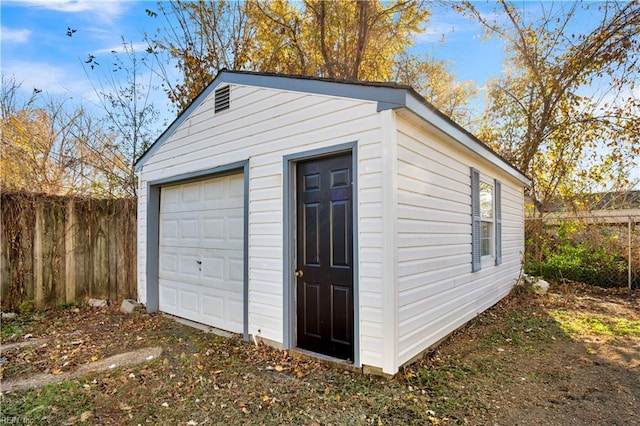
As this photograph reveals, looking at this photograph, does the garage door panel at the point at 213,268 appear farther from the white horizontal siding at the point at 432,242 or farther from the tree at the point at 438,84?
the tree at the point at 438,84

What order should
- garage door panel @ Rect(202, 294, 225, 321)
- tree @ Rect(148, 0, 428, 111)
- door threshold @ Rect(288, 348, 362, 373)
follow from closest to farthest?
door threshold @ Rect(288, 348, 362, 373), garage door panel @ Rect(202, 294, 225, 321), tree @ Rect(148, 0, 428, 111)

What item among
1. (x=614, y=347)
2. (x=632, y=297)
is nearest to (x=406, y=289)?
(x=614, y=347)

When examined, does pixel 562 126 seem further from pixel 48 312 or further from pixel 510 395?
pixel 48 312

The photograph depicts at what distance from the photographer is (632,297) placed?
7.53m

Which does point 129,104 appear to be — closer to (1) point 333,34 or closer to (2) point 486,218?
(1) point 333,34

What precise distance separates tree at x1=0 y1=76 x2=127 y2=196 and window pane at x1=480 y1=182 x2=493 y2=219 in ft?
26.9

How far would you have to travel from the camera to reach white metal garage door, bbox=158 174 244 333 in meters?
4.75

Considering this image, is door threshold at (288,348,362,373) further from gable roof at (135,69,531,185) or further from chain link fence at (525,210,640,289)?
chain link fence at (525,210,640,289)

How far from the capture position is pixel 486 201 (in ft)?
20.0

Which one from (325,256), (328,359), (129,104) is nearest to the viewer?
(328,359)

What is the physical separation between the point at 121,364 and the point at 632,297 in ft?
31.7

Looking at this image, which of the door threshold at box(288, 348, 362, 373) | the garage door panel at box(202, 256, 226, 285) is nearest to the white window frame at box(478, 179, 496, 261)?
the door threshold at box(288, 348, 362, 373)

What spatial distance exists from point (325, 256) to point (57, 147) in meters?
8.59

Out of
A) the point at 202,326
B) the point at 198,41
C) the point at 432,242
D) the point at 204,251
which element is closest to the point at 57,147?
the point at 198,41
